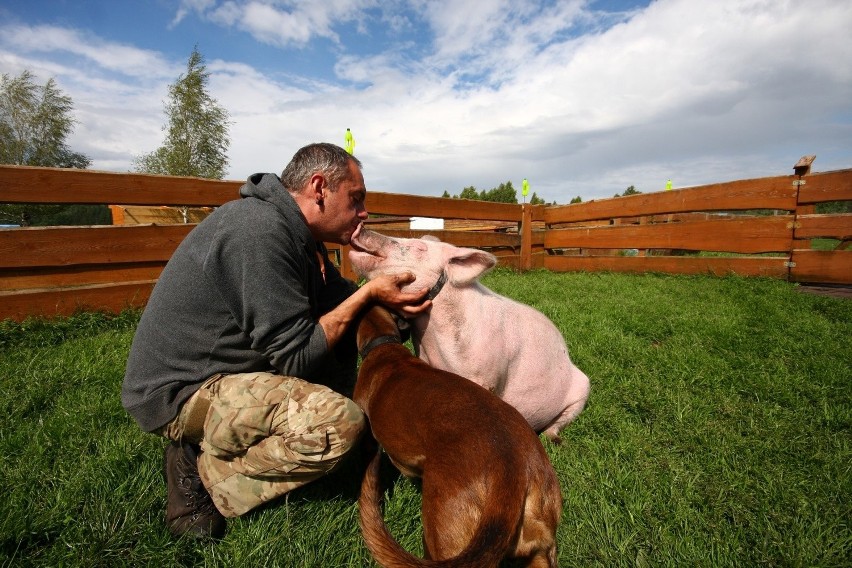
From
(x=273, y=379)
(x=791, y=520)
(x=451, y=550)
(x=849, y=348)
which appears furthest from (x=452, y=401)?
(x=849, y=348)

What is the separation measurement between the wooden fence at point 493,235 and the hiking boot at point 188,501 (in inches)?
139

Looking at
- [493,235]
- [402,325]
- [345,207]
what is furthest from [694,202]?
[345,207]

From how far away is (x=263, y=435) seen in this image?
2002 millimetres

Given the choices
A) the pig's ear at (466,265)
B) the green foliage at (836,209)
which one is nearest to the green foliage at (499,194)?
the green foliage at (836,209)

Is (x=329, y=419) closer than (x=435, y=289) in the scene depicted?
Yes

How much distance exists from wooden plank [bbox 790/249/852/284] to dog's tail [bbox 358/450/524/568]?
7808 mm

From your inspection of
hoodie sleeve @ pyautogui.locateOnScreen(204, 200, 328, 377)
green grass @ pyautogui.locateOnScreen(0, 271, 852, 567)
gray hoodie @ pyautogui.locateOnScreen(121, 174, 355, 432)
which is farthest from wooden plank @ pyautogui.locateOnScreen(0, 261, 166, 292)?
hoodie sleeve @ pyautogui.locateOnScreen(204, 200, 328, 377)

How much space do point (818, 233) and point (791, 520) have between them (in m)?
6.82

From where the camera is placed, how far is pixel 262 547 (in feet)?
6.16

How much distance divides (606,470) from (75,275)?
17.8ft

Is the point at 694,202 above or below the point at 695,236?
above

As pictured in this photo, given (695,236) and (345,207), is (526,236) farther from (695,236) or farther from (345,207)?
(345,207)

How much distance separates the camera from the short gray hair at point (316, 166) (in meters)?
2.35

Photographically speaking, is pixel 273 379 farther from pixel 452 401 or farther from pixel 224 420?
pixel 452 401
